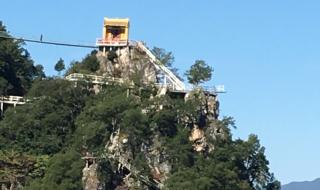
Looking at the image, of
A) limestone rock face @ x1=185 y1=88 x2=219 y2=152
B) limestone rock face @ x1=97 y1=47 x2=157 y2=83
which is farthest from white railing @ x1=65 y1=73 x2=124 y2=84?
limestone rock face @ x1=185 y1=88 x2=219 y2=152

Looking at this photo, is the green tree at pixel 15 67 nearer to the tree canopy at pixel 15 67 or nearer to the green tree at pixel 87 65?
the tree canopy at pixel 15 67

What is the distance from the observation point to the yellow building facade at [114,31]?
62.9 meters

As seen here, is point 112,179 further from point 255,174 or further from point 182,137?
point 255,174

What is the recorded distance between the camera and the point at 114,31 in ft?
210

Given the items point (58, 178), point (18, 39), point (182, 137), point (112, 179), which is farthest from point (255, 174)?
point (18, 39)

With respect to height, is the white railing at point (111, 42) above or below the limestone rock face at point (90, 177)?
above

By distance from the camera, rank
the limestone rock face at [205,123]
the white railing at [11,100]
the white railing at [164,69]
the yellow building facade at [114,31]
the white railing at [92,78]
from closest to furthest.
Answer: the limestone rock face at [205,123] < the white railing at [92,78] < the white railing at [11,100] < the white railing at [164,69] < the yellow building facade at [114,31]

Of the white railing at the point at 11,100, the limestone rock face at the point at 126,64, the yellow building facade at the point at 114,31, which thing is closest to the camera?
the white railing at the point at 11,100

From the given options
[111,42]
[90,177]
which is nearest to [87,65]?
[111,42]

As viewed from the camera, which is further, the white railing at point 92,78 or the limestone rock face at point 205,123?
the white railing at point 92,78

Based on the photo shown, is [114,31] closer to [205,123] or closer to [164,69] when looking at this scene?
[164,69]

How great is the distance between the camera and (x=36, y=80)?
61.7 metres

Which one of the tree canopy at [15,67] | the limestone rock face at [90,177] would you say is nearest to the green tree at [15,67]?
the tree canopy at [15,67]

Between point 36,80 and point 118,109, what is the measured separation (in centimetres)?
1021
